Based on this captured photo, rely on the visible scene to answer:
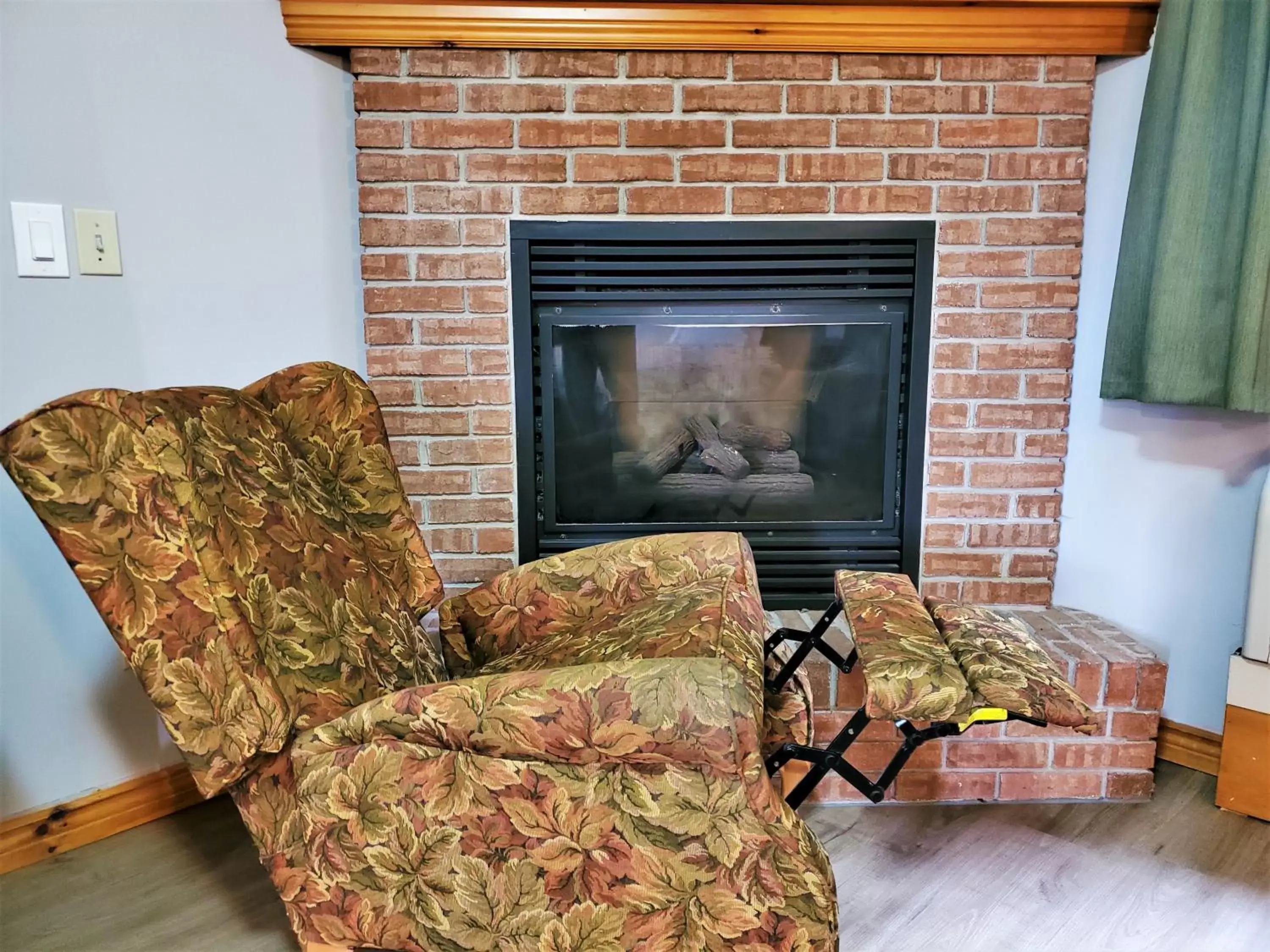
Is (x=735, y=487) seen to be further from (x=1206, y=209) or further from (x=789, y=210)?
(x=1206, y=209)

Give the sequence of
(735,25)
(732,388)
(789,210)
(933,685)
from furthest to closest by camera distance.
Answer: (732,388), (789,210), (735,25), (933,685)

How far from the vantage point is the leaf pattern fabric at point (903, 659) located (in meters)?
1.15

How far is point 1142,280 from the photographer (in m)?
1.76

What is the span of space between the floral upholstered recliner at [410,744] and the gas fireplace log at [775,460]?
88 cm

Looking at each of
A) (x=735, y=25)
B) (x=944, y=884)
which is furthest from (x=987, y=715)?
(x=735, y=25)

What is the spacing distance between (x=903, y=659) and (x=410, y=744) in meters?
0.68

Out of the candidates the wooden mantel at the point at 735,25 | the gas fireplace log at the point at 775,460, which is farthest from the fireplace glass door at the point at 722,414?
the wooden mantel at the point at 735,25

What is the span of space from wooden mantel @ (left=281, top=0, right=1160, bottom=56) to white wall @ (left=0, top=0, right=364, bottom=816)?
142mm

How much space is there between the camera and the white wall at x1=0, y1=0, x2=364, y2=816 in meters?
1.52

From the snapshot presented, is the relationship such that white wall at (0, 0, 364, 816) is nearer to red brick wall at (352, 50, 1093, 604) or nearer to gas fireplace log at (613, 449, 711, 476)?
red brick wall at (352, 50, 1093, 604)

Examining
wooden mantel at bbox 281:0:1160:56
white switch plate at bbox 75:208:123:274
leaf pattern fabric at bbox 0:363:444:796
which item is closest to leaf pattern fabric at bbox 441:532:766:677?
leaf pattern fabric at bbox 0:363:444:796

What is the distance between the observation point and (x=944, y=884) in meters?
1.51

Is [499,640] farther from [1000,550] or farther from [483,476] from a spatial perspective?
[1000,550]

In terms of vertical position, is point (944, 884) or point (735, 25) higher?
point (735, 25)
